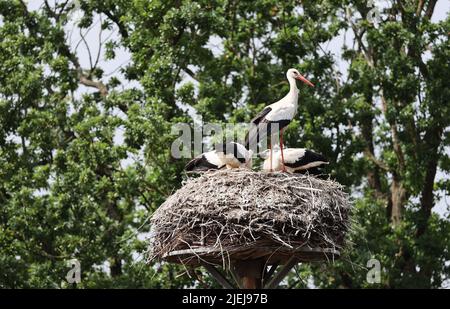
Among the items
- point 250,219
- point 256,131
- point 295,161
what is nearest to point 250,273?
point 250,219

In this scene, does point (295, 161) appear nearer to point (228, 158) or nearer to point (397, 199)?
point (228, 158)

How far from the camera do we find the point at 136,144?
22.9m

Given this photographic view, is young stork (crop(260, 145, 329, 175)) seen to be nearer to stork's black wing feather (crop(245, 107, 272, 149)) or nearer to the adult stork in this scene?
the adult stork

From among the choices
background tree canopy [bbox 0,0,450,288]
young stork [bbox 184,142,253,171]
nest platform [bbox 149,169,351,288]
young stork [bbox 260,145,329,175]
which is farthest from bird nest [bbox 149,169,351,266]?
background tree canopy [bbox 0,0,450,288]

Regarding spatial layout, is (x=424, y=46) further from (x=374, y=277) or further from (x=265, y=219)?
(x=265, y=219)

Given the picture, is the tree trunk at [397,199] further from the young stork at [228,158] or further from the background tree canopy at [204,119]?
the young stork at [228,158]

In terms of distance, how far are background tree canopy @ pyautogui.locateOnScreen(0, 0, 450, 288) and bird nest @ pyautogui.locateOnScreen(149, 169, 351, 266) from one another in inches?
325

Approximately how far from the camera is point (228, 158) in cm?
1480

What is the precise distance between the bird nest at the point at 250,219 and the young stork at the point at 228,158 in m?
0.62

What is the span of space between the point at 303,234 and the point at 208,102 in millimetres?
9710

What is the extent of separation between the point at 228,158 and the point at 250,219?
1709 mm

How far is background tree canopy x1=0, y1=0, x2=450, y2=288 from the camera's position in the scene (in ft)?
75.8

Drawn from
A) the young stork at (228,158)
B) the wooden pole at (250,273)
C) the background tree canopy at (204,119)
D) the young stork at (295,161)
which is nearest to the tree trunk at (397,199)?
the background tree canopy at (204,119)

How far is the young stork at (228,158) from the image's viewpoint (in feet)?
48.5
